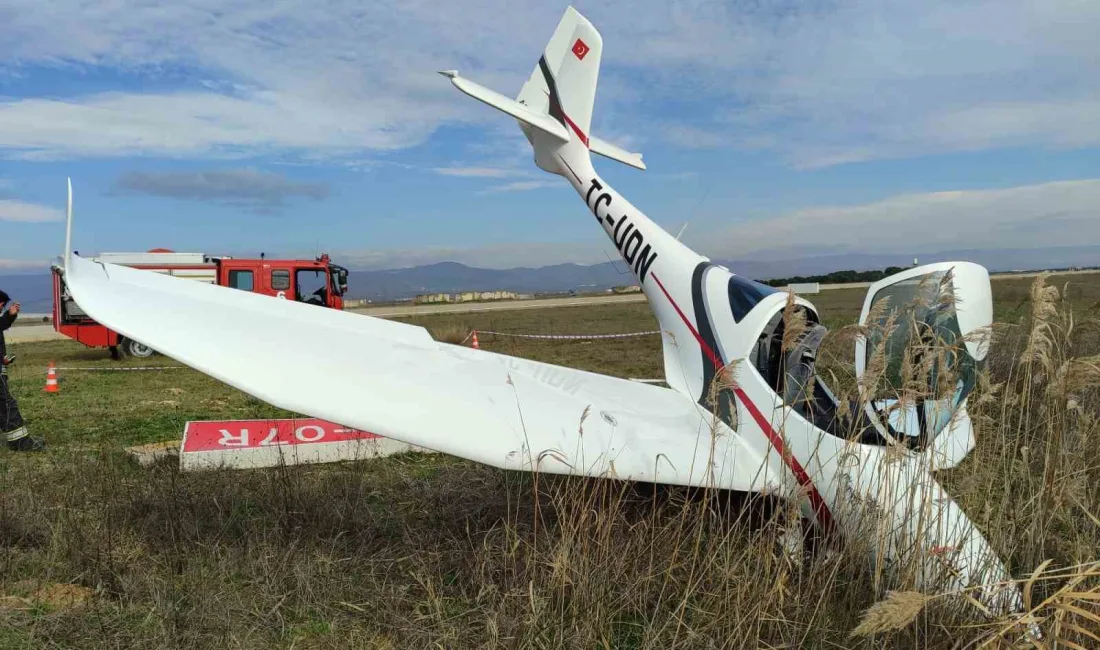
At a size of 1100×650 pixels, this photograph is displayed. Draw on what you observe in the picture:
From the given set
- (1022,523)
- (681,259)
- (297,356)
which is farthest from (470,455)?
(681,259)

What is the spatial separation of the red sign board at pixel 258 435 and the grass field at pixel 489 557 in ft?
1.61

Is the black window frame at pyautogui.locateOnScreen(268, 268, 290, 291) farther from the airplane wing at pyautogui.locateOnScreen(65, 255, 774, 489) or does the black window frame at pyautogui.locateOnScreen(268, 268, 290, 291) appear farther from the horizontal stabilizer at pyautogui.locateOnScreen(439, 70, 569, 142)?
the airplane wing at pyautogui.locateOnScreen(65, 255, 774, 489)

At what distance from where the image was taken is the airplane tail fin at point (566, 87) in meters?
8.29

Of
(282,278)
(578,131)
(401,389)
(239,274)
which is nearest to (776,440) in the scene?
(401,389)

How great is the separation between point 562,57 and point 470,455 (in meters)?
7.09

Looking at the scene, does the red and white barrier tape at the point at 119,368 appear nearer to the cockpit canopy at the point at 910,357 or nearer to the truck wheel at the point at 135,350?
the truck wheel at the point at 135,350

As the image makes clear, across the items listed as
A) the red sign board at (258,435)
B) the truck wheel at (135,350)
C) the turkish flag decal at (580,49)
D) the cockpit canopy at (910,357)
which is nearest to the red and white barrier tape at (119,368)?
the truck wheel at (135,350)

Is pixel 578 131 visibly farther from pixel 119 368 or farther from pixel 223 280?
pixel 223 280

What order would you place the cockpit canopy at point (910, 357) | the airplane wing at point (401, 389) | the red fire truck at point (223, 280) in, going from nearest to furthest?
the cockpit canopy at point (910, 357), the airplane wing at point (401, 389), the red fire truck at point (223, 280)

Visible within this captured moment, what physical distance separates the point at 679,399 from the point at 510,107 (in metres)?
4.24

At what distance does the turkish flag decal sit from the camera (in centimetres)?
842

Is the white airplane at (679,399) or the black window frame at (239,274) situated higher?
the black window frame at (239,274)

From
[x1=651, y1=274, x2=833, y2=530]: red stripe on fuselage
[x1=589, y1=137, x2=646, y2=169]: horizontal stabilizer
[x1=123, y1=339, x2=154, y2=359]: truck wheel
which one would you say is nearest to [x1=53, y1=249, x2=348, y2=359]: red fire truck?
[x1=123, y1=339, x2=154, y2=359]: truck wheel

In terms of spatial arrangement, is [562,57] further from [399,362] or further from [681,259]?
[399,362]
